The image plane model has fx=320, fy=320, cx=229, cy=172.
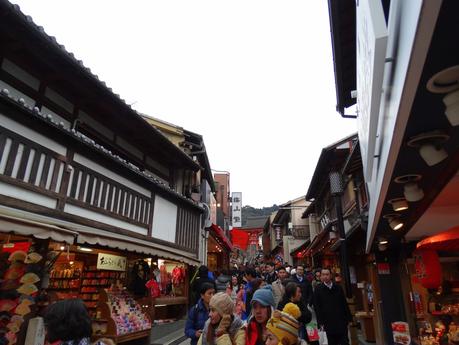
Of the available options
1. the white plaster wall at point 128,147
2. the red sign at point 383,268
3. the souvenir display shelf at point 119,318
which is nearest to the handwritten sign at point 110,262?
the souvenir display shelf at point 119,318

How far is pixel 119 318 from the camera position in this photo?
8758 mm

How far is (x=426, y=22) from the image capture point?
166 cm

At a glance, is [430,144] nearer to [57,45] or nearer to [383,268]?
[57,45]

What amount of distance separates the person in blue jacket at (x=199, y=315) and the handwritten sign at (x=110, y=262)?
17.7ft

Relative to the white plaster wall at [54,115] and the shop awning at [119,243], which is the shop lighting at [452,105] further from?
the white plaster wall at [54,115]

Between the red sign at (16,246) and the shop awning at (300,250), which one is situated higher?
the shop awning at (300,250)

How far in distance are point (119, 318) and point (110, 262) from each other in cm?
177

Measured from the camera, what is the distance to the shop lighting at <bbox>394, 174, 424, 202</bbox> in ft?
13.1

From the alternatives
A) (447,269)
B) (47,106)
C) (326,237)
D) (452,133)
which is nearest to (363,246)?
(447,269)

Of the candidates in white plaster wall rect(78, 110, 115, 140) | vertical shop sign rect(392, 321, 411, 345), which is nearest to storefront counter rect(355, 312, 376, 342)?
vertical shop sign rect(392, 321, 411, 345)

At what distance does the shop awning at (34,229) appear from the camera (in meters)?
5.02

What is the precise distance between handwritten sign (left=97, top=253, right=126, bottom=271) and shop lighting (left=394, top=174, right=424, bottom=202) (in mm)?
8418

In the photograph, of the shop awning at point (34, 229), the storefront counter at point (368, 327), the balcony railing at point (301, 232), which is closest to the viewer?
the shop awning at point (34, 229)

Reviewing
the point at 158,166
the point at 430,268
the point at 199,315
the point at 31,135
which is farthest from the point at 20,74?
the point at 430,268
